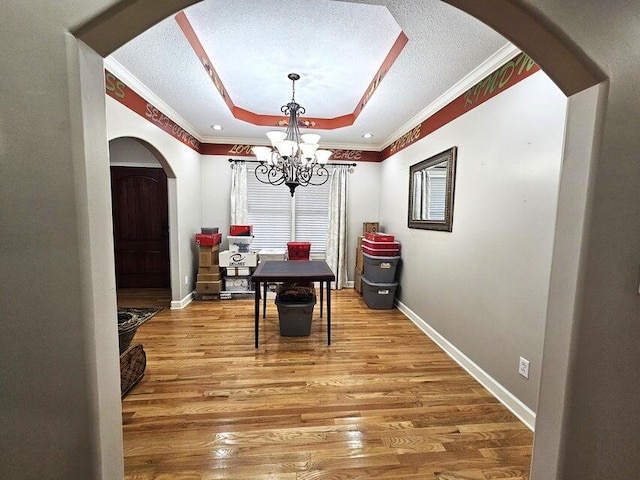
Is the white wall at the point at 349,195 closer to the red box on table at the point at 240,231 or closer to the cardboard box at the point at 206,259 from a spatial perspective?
the red box on table at the point at 240,231

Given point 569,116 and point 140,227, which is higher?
point 569,116

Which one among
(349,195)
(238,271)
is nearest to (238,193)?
(238,271)

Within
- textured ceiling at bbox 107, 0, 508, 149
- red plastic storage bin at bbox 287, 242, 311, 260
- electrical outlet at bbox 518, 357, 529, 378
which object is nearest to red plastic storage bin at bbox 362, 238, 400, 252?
red plastic storage bin at bbox 287, 242, 311, 260

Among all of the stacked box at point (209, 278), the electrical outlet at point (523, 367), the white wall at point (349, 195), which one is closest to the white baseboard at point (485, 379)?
the electrical outlet at point (523, 367)

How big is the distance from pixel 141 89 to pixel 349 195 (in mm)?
3210

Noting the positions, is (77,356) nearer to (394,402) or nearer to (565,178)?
(565,178)

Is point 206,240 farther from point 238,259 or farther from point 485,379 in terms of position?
point 485,379

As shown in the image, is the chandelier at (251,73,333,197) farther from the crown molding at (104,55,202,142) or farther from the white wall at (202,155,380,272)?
the white wall at (202,155,380,272)

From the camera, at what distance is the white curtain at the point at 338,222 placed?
4.71 meters

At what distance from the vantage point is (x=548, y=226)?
1664mm

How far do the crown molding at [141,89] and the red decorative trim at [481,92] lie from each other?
9.69 ft

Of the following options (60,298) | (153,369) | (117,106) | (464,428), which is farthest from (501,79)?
(153,369)

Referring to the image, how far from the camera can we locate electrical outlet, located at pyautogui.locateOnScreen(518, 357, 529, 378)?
1.80m

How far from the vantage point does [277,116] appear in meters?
3.77
